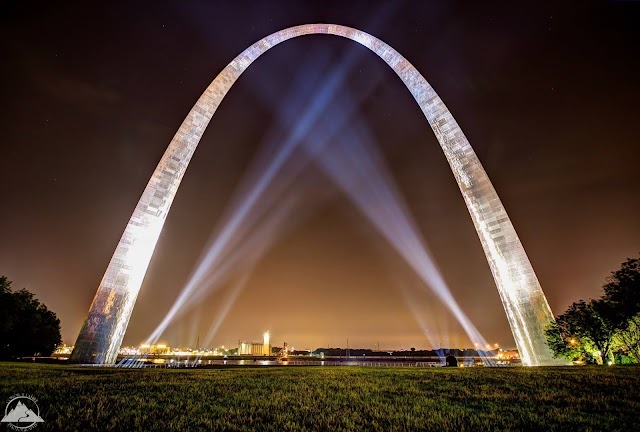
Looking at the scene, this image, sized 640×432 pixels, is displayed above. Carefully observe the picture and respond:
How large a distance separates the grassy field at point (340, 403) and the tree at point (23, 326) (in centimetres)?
2443

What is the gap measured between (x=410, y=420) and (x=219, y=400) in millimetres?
3736

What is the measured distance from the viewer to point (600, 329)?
16375 mm

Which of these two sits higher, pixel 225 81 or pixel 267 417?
pixel 225 81

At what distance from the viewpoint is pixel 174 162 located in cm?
2019

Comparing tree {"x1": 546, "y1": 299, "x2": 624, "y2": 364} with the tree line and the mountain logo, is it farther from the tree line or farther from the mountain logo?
the mountain logo

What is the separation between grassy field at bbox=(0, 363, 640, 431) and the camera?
5.20m

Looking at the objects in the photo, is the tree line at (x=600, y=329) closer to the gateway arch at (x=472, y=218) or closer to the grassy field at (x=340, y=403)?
the gateway arch at (x=472, y=218)

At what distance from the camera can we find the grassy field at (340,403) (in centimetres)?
520

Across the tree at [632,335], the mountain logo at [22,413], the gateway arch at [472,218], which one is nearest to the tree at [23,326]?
the gateway arch at [472,218]

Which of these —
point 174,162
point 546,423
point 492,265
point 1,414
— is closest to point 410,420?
point 546,423

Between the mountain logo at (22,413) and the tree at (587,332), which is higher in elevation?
the tree at (587,332)

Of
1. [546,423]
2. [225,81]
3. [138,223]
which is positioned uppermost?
[225,81]

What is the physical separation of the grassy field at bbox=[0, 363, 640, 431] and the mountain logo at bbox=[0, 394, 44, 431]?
0.16 m

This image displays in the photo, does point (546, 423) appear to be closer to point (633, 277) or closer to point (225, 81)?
point (633, 277)
